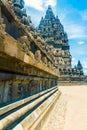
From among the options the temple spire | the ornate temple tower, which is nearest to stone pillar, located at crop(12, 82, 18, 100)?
the ornate temple tower

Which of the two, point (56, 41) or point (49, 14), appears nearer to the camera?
point (56, 41)

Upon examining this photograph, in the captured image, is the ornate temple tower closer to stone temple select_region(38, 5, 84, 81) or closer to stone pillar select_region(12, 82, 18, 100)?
stone temple select_region(38, 5, 84, 81)

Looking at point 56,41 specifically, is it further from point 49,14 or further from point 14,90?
point 14,90

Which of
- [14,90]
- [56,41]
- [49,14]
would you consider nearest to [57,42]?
[56,41]

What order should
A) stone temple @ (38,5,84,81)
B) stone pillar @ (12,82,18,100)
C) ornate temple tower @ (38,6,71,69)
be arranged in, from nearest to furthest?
1. stone pillar @ (12,82,18,100)
2. stone temple @ (38,5,84,81)
3. ornate temple tower @ (38,6,71,69)

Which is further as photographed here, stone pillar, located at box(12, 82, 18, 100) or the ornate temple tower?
the ornate temple tower

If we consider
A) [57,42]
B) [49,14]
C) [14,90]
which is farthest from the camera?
[49,14]

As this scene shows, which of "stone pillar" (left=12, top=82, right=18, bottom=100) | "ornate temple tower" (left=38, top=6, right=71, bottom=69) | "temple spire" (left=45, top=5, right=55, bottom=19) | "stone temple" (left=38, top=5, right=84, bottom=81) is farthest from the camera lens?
"temple spire" (left=45, top=5, right=55, bottom=19)

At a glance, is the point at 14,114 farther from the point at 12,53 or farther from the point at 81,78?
the point at 81,78

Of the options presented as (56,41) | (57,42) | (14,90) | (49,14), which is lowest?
(14,90)

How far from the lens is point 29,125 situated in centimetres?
408

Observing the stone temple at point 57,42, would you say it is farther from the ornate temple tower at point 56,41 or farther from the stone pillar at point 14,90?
the stone pillar at point 14,90

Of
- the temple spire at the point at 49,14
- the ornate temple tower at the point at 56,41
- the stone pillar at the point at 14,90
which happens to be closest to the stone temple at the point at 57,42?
the ornate temple tower at the point at 56,41

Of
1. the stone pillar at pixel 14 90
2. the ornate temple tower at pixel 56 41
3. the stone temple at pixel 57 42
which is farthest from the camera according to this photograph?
the ornate temple tower at pixel 56 41
